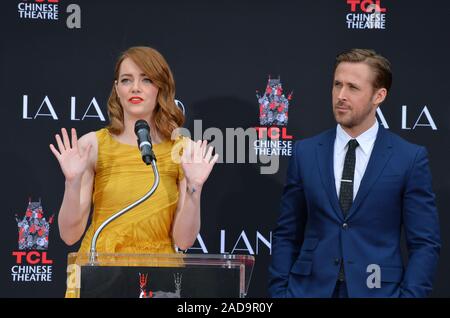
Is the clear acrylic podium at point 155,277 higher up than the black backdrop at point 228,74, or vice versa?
the black backdrop at point 228,74

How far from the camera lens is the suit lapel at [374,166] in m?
3.81

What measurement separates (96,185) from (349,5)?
6.13ft

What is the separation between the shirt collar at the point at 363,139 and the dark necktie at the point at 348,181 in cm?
4

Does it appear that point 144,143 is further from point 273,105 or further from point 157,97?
point 273,105

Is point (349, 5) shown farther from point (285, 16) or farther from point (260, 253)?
point (260, 253)

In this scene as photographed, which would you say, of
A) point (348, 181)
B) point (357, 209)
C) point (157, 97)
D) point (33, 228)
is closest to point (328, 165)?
point (348, 181)

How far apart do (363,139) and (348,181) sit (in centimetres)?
22

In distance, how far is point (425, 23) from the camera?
4.91m

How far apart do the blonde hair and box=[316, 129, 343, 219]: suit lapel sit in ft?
2.33

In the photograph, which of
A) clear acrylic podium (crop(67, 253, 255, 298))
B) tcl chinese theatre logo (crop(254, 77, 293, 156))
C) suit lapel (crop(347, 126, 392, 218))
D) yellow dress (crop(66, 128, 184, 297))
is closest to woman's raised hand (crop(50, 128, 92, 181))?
yellow dress (crop(66, 128, 184, 297))

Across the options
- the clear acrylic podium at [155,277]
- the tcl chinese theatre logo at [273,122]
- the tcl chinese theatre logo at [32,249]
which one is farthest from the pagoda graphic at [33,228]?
the clear acrylic podium at [155,277]

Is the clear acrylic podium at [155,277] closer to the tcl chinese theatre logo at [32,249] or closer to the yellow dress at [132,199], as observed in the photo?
the yellow dress at [132,199]

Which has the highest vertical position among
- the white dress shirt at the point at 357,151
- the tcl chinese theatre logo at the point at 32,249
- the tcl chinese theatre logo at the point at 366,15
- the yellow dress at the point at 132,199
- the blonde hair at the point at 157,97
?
the tcl chinese theatre logo at the point at 366,15

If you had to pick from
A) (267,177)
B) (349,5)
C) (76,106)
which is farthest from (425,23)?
(76,106)
